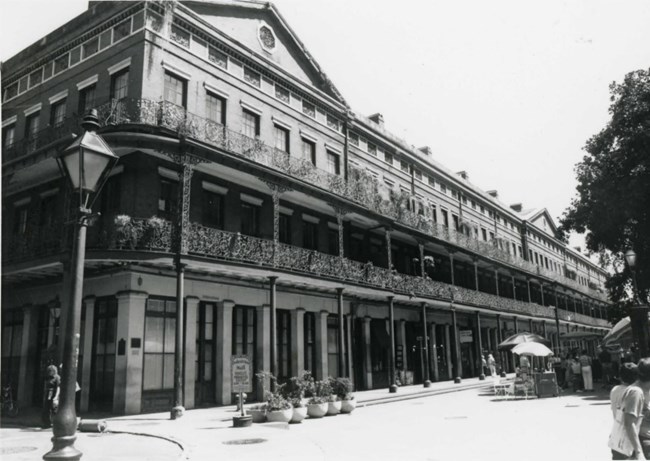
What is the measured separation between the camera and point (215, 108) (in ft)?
64.2

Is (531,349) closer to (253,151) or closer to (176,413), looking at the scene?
(253,151)

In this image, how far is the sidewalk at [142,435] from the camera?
30.4ft

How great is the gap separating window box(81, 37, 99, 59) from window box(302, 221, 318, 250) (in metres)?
10.1

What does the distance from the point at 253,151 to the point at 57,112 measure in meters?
7.52

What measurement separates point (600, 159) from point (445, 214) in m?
11.9

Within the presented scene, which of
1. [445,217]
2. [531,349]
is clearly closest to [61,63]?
[531,349]

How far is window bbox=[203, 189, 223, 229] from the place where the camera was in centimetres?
1828

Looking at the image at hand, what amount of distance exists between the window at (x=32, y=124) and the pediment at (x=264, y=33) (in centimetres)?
730

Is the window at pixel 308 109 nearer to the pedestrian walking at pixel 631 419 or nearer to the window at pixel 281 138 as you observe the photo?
the window at pixel 281 138

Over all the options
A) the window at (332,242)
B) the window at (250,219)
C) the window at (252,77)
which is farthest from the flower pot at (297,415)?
the window at (252,77)

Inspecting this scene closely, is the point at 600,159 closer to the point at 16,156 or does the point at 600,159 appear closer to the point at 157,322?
the point at 157,322

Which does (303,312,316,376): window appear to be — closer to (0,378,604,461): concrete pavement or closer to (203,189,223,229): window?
(203,189,223,229): window

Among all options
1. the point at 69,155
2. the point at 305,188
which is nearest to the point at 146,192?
the point at 305,188

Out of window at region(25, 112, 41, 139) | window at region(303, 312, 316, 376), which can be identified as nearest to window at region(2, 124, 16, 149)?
window at region(25, 112, 41, 139)
